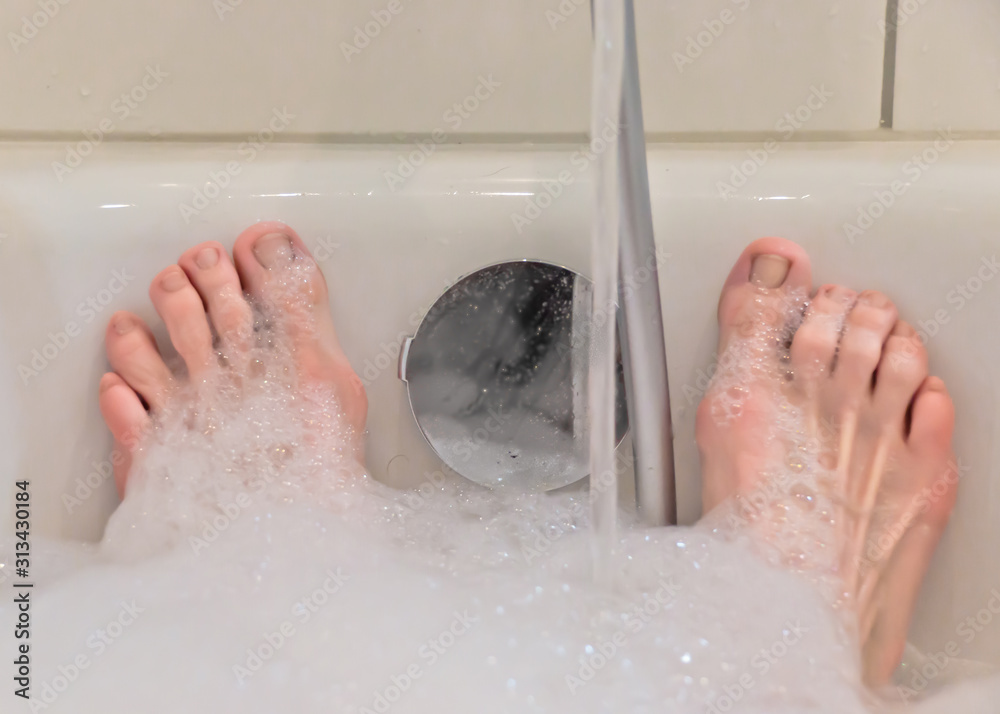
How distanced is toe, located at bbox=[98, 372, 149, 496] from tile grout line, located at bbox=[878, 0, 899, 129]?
74cm

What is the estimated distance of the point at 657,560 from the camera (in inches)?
26.5

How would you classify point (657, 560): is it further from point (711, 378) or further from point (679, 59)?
point (679, 59)

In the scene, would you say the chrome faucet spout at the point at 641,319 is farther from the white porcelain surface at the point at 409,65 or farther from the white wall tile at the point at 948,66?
the white wall tile at the point at 948,66

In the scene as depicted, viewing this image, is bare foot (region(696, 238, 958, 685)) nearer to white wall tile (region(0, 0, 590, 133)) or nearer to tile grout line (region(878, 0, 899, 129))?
tile grout line (region(878, 0, 899, 129))

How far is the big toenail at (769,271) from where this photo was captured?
70 centimetres

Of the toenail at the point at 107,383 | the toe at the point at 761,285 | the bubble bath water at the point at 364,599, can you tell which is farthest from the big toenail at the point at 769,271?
the toenail at the point at 107,383

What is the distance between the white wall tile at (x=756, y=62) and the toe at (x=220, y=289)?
0.43m

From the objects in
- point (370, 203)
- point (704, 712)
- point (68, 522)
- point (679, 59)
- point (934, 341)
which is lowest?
point (704, 712)

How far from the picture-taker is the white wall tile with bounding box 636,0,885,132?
2.22 feet

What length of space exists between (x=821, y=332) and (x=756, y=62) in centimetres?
25

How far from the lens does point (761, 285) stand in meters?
0.71

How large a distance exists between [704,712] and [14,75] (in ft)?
2.64

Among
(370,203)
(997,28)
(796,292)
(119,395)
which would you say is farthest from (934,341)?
(119,395)

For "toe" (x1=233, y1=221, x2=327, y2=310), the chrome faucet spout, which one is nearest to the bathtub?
"toe" (x1=233, y1=221, x2=327, y2=310)
